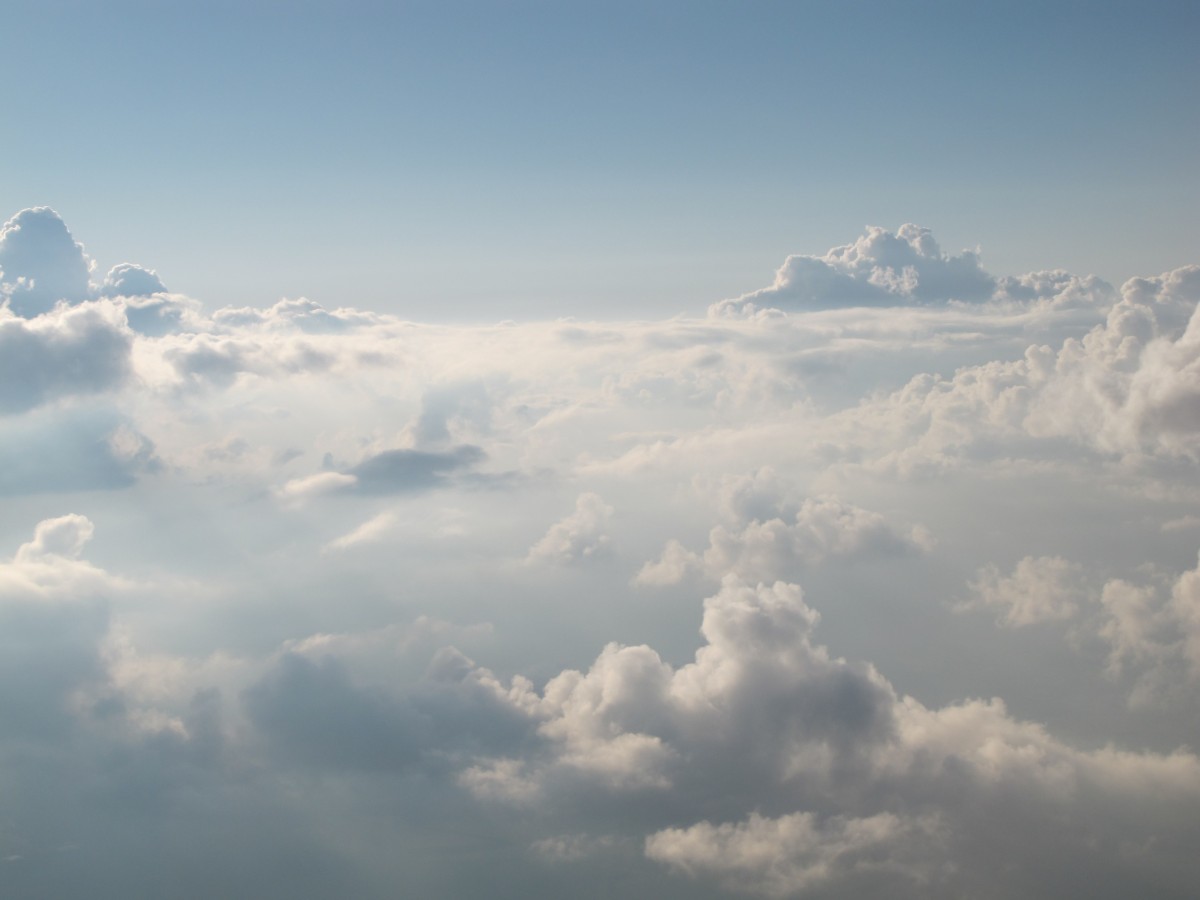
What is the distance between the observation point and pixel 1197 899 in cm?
19875

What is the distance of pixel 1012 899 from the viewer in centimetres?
19962

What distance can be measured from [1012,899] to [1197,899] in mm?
47491
